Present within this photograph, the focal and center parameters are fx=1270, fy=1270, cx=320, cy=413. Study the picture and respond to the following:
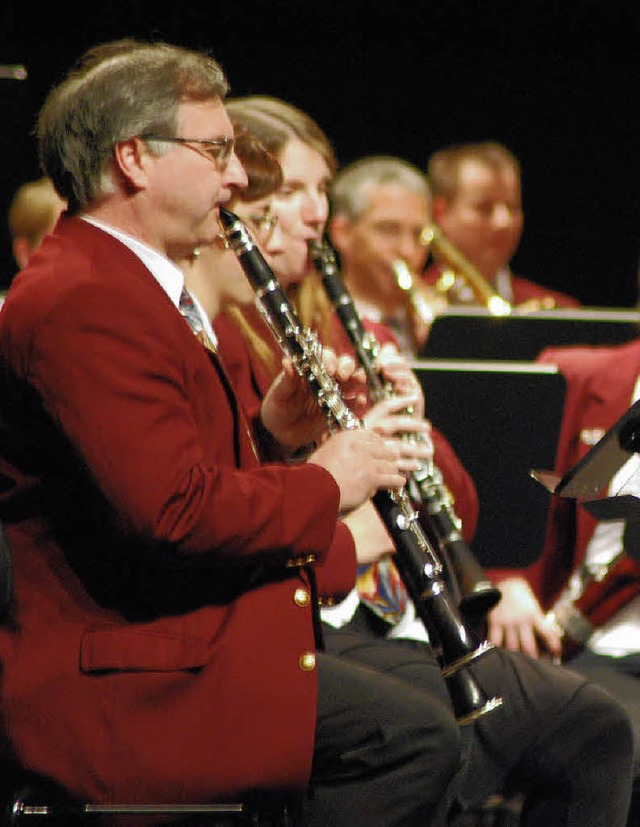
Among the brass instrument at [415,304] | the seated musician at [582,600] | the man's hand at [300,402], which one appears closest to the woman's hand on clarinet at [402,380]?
the man's hand at [300,402]

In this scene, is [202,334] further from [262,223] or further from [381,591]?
A: [381,591]

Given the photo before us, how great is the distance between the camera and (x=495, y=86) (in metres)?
6.18

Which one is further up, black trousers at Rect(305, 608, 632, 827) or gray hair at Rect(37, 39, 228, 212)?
gray hair at Rect(37, 39, 228, 212)

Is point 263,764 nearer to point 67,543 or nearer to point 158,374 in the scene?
point 67,543

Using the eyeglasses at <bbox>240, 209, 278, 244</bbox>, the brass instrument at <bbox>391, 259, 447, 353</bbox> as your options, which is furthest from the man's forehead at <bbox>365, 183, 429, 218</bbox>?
the eyeglasses at <bbox>240, 209, 278, 244</bbox>

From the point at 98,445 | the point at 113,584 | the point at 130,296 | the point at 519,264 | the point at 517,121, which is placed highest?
the point at 130,296

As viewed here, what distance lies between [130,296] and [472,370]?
109 centimetres

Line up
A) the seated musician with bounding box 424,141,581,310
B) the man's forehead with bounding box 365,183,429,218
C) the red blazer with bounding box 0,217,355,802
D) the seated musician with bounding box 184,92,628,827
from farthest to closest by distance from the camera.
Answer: the seated musician with bounding box 424,141,581,310 → the man's forehead with bounding box 365,183,429,218 → the seated musician with bounding box 184,92,628,827 → the red blazer with bounding box 0,217,355,802

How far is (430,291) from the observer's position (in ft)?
17.4

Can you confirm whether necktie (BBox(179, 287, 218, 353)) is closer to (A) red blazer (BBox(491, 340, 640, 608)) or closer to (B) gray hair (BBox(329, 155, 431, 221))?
(A) red blazer (BBox(491, 340, 640, 608))

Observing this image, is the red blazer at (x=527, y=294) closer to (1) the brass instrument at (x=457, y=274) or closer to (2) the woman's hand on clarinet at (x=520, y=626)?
(1) the brass instrument at (x=457, y=274)

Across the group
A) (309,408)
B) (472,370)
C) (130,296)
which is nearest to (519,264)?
(472,370)

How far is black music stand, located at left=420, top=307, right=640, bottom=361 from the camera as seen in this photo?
10.9 feet

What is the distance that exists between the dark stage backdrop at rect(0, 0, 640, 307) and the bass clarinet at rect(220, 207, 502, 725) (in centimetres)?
361
